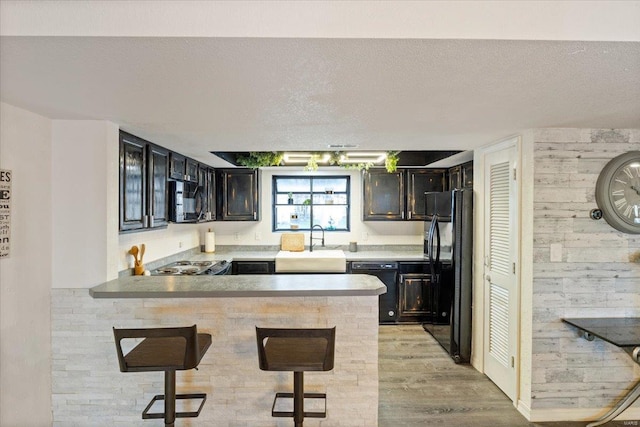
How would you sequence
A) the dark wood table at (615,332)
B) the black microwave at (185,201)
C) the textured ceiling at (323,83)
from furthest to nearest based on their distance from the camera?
1. the black microwave at (185,201)
2. the dark wood table at (615,332)
3. the textured ceiling at (323,83)

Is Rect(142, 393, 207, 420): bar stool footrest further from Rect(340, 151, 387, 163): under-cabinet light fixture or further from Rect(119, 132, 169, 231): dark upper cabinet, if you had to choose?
Rect(340, 151, 387, 163): under-cabinet light fixture

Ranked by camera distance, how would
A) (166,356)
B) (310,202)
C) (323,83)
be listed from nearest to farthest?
(323,83) → (166,356) → (310,202)

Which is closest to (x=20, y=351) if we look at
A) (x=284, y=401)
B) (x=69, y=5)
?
(x=284, y=401)

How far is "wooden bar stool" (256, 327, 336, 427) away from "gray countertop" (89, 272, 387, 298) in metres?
0.36

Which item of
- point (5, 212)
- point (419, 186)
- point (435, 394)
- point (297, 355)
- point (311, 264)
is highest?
point (419, 186)

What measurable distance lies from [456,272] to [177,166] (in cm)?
307

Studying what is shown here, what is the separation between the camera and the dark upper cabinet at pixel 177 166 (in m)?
3.47

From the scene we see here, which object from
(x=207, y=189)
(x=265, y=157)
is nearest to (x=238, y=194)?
(x=207, y=189)

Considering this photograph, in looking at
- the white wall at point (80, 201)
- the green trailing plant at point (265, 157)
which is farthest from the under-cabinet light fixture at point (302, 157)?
the white wall at point (80, 201)

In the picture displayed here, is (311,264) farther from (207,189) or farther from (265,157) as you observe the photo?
(207,189)

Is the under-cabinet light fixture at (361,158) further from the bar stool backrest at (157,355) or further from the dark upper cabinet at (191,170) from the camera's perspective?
the bar stool backrest at (157,355)

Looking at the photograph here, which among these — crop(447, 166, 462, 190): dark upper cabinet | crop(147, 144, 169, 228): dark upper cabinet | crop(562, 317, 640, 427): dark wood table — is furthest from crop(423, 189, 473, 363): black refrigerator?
crop(147, 144, 169, 228): dark upper cabinet

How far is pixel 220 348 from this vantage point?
2.45 m

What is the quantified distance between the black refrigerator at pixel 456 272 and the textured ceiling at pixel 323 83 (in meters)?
1.11
